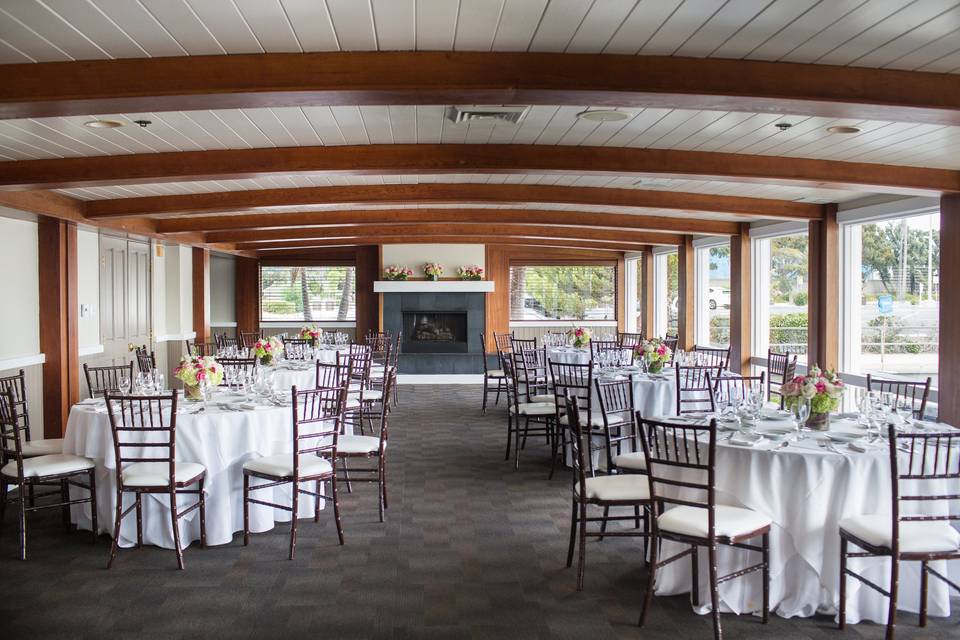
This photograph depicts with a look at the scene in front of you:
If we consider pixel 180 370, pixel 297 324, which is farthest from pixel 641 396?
pixel 297 324

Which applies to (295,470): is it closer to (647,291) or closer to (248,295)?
(647,291)

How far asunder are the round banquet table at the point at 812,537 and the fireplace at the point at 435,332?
11115mm

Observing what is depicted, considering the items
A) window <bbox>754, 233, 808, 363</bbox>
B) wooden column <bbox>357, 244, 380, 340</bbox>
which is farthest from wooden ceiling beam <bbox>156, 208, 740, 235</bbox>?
wooden column <bbox>357, 244, 380, 340</bbox>

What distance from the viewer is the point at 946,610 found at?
12.8 feet

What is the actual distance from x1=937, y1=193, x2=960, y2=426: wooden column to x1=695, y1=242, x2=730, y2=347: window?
5.28 metres

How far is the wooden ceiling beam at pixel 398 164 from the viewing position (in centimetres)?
575

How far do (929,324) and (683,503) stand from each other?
16.1 feet

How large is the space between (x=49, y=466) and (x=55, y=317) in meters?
3.46

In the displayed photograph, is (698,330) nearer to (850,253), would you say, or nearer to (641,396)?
(850,253)

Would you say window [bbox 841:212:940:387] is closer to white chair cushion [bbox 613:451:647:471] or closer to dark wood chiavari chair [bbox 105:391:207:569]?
white chair cushion [bbox 613:451:647:471]

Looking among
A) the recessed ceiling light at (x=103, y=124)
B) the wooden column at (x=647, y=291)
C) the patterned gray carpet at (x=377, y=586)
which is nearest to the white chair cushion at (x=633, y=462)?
the patterned gray carpet at (x=377, y=586)

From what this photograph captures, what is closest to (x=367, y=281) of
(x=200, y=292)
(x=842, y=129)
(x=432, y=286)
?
(x=432, y=286)

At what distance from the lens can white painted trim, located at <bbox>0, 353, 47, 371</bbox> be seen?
7.36 metres

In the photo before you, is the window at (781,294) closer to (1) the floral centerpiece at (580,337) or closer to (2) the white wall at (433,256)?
(1) the floral centerpiece at (580,337)
